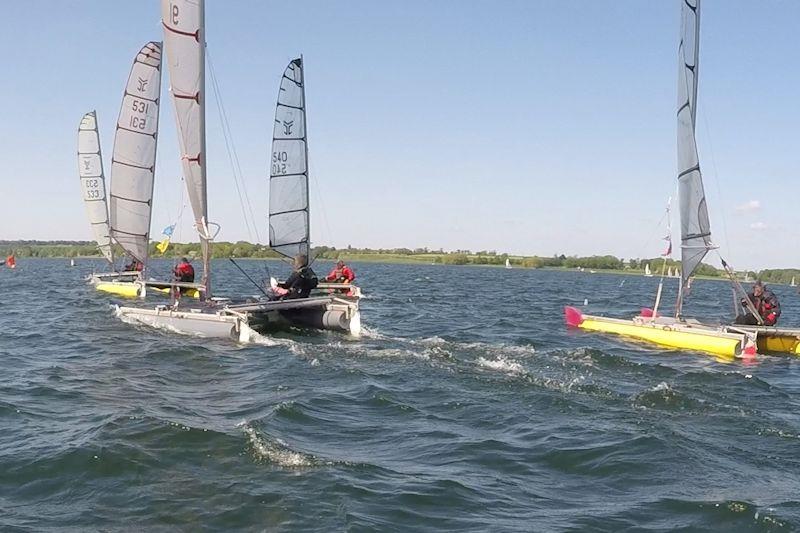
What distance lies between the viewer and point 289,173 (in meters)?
25.0

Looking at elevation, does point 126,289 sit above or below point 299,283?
below

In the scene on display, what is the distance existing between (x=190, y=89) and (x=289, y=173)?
22.0 feet

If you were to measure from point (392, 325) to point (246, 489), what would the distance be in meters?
15.0

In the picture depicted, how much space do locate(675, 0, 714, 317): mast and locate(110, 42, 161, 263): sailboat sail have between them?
18665mm

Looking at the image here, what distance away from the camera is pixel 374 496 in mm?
6867

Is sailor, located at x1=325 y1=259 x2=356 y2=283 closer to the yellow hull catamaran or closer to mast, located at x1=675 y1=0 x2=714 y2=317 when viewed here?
the yellow hull catamaran

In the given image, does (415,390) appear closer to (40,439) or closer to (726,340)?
(40,439)

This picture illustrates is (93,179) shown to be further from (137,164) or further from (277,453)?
(277,453)

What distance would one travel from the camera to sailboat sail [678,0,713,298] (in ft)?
67.0

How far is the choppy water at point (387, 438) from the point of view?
6586 mm

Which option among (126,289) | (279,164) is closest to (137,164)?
(126,289)

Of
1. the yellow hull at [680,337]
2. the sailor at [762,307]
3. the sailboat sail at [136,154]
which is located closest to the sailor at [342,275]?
the sailboat sail at [136,154]

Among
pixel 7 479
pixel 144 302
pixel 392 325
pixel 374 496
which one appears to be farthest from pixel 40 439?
pixel 144 302

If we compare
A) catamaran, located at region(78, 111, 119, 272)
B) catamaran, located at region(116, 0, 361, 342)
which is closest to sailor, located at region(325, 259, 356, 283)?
catamaran, located at region(78, 111, 119, 272)
